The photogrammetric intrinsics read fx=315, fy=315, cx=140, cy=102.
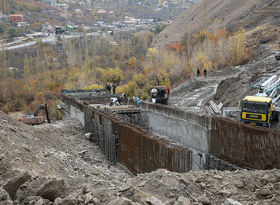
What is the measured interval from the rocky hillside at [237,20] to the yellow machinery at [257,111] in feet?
106

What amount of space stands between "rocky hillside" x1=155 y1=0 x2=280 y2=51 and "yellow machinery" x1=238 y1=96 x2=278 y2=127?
3232cm

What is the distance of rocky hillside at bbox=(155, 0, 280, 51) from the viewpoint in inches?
1796

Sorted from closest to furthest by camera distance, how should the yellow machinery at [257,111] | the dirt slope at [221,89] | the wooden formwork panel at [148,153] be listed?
the wooden formwork panel at [148,153] < the yellow machinery at [257,111] < the dirt slope at [221,89]

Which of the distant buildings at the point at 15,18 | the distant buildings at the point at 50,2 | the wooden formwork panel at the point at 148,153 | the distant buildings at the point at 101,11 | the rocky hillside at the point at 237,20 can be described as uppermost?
the distant buildings at the point at 50,2

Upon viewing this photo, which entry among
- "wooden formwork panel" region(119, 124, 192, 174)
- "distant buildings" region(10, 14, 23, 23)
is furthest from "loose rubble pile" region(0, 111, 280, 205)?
"distant buildings" region(10, 14, 23, 23)

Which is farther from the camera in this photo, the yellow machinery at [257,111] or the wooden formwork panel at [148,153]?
the yellow machinery at [257,111]

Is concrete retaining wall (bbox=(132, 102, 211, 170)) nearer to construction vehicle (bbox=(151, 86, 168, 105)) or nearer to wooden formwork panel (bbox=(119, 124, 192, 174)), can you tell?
construction vehicle (bbox=(151, 86, 168, 105))

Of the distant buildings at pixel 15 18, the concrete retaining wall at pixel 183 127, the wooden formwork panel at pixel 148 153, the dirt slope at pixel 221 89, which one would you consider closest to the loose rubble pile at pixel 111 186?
the wooden formwork panel at pixel 148 153

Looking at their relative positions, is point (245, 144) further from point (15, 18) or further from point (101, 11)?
point (101, 11)

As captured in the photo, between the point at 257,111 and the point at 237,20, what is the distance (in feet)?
176

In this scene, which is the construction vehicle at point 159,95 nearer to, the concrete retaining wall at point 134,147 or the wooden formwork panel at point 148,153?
the concrete retaining wall at point 134,147

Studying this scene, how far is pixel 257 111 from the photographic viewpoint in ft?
43.9

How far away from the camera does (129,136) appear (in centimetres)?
1320

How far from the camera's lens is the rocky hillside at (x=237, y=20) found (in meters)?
45.6
